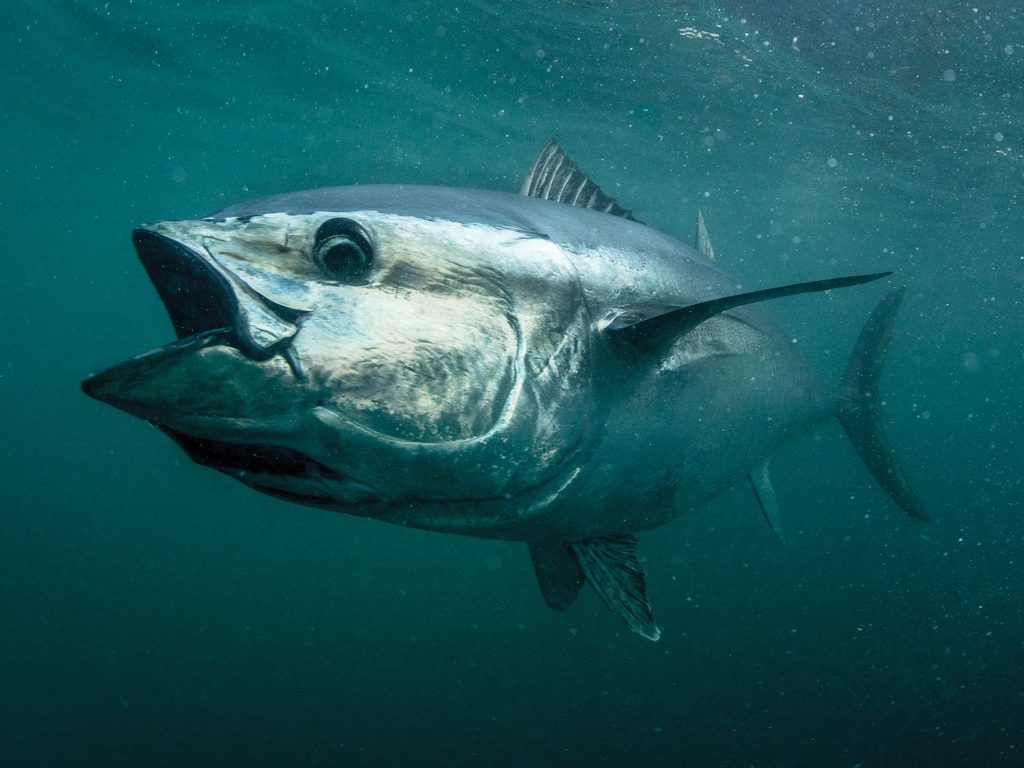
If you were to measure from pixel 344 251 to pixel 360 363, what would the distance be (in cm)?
29

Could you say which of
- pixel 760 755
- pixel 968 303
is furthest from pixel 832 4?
pixel 968 303

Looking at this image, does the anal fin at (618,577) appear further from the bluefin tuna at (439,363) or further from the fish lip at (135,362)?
the fish lip at (135,362)

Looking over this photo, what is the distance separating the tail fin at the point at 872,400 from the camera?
503 centimetres

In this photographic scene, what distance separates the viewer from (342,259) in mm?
1489

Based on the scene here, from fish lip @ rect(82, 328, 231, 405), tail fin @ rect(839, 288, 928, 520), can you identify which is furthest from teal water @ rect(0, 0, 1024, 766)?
fish lip @ rect(82, 328, 231, 405)

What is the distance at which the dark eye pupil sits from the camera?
4.81ft

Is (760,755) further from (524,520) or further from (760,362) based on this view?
(524,520)

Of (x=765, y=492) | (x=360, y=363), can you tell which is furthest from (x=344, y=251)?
(x=765, y=492)

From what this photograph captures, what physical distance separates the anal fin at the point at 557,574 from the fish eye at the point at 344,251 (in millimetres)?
1588

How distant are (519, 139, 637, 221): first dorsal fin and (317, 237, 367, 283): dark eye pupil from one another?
1394 mm

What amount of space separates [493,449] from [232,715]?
27.3ft

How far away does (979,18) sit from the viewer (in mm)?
9773

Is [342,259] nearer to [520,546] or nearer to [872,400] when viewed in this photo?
[872,400]

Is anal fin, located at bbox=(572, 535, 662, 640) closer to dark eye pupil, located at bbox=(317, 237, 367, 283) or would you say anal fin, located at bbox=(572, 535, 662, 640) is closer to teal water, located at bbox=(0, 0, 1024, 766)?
dark eye pupil, located at bbox=(317, 237, 367, 283)
